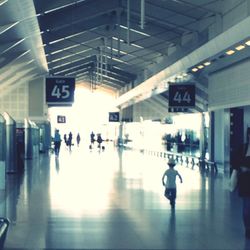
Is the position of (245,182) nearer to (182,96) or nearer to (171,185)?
(171,185)

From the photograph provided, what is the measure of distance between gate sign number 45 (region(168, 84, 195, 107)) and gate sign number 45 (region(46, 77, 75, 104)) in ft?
12.6

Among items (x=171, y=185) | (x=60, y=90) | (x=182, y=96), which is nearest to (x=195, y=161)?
(x=182, y=96)

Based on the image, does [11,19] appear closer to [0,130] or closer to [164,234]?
[0,130]

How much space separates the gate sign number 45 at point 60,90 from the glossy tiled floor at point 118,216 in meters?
2.94

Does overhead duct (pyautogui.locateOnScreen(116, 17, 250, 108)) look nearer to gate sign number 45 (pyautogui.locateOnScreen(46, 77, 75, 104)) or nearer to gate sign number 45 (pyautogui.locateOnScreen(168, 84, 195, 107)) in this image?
gate sign number 45 (pyautogui.locateOnScreen(168, 84, 195, 107))

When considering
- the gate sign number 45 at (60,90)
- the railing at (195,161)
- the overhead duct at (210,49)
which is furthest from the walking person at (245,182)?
the railing at (195,161)

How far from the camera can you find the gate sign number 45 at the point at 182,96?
2033 centimetres

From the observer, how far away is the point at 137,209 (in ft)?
37.6

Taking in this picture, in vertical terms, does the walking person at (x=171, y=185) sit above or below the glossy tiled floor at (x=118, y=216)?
above

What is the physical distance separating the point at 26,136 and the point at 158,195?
60.7 ft

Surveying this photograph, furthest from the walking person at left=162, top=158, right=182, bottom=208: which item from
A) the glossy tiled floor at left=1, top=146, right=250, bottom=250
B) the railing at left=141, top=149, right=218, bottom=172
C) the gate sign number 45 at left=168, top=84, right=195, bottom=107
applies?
the railing at left=141, top=149, right=218, bottom=172

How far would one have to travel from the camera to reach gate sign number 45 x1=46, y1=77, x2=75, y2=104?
737 inches

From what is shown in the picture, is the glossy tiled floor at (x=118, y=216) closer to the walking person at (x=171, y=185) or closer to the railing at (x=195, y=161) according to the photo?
the walking person at (x=171, y=185)

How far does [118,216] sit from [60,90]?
9235 mm
